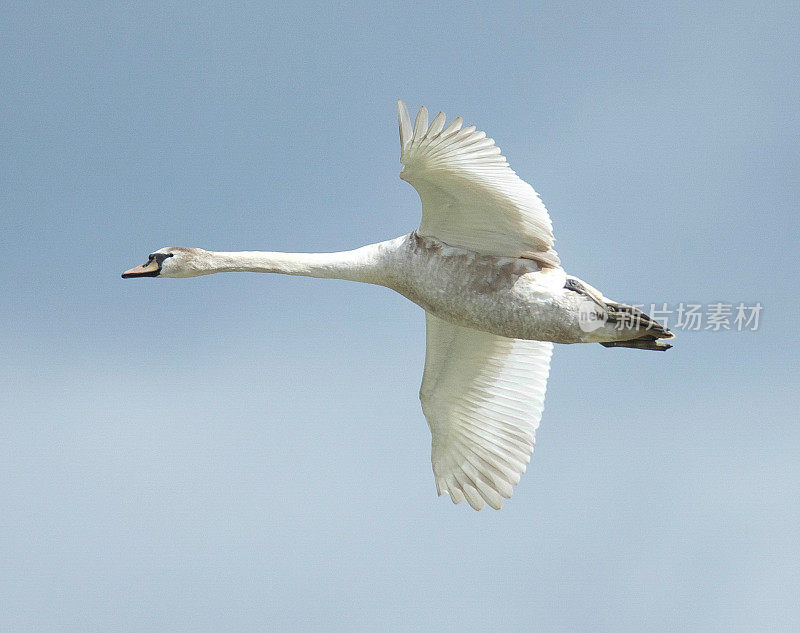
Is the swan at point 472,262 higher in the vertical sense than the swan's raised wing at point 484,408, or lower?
higher

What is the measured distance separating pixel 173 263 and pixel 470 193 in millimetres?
3469

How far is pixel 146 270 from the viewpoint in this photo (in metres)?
12.7

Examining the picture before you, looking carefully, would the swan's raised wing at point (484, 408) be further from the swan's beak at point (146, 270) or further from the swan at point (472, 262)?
A: the swan's beak at point (146, 270)

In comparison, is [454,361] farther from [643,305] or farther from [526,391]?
[643,305]

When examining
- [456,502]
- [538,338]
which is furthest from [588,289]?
[456,502]

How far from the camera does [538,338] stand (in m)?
11.9

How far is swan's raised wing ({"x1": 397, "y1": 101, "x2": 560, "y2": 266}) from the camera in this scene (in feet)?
35.9

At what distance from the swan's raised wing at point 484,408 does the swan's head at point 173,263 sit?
8.92 feet

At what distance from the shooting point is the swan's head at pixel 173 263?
41.6 ft

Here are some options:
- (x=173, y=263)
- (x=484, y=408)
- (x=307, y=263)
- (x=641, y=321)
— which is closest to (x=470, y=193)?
(x=307, y=263)

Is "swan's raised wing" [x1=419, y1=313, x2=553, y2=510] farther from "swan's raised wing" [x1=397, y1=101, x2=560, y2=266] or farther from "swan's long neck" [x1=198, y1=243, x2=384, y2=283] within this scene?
"swan's raised wing" [x1=397, y1=101, x2=560, y2=266]

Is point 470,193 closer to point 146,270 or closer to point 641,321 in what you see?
point 641,321
